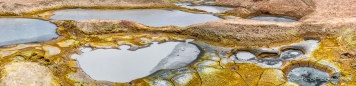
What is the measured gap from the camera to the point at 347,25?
117ft

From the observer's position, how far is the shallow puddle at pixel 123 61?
2775cm

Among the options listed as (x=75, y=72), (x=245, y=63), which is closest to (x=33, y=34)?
(x=75, y=72)

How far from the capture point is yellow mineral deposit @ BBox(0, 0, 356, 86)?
88.5ft

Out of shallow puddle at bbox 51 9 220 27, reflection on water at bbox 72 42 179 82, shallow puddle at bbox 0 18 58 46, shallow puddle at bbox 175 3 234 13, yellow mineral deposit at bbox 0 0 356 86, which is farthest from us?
shallow puddle at bbox 175 3 234 13

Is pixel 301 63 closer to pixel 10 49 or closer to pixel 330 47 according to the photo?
pixel 330 47

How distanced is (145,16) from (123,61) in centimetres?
1789

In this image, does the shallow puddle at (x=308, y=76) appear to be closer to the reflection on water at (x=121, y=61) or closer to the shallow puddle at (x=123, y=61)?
the shallow puddle at (x=123, y=61)

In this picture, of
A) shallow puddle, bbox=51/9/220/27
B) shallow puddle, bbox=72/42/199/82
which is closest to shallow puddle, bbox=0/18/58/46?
shallow puddle, bbox=51/9/220/27

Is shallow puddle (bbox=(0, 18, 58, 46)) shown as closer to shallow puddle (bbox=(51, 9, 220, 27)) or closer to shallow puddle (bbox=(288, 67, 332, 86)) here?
shallow puddle (bbox=(51, 9, 220, 27))

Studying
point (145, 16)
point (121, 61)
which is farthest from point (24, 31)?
point (145, 16)

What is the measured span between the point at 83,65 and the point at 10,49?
9.01m

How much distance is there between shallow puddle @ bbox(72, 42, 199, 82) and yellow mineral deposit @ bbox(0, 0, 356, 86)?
2.77 feet

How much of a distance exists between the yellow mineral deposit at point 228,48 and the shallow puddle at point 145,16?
2335mm

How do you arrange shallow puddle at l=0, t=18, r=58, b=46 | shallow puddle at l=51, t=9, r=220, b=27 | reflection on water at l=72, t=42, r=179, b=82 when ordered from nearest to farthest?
1. reflection on water at l=72, t=42, r=179, b=82
2. shallow puddle at l=0, t=18, r=58, b=46
3. shallow puddle at l=51, t=9, r=220, b=27
